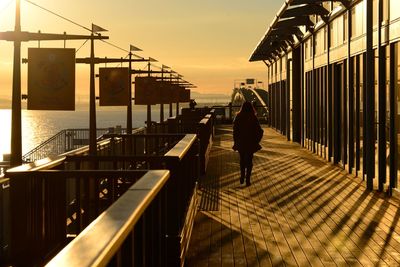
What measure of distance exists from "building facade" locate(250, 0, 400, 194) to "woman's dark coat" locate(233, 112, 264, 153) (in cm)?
218

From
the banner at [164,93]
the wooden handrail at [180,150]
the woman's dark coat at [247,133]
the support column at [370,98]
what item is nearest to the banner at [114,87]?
the woman's dark coat at [247,133]

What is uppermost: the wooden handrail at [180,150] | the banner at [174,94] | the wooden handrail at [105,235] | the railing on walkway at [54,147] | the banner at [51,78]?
the banner at [174,94]

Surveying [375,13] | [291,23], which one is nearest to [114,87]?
[291,23]

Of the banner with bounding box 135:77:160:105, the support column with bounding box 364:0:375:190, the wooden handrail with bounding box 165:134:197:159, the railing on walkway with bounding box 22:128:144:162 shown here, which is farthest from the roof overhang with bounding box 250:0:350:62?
the railing on walkway with bounding box 22:128:144:162

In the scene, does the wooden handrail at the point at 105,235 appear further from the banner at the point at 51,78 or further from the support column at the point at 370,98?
the support column at the point at 370,98

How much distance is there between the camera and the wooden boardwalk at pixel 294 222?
22.1 feet

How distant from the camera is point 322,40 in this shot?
1759cm

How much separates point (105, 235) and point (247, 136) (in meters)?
10.1

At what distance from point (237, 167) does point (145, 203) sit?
41.7ft

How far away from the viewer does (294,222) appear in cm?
861

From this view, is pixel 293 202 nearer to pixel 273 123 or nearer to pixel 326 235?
pixel 326 235

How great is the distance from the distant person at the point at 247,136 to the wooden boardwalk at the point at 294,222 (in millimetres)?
612

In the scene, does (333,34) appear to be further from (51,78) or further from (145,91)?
(145,91)

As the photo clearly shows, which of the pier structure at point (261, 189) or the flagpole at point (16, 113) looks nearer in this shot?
the pier structure at point (261, 189)
